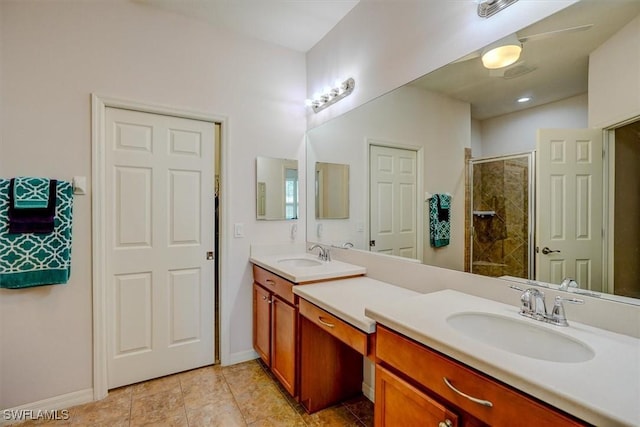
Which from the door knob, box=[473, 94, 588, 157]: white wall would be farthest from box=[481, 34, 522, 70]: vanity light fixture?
the door knob

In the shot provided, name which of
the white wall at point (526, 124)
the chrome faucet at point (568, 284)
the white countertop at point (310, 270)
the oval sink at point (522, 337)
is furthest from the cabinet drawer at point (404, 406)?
the white wall at point (526, 124)

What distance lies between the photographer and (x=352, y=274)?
2.00 m

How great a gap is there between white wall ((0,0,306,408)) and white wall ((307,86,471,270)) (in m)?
0.82


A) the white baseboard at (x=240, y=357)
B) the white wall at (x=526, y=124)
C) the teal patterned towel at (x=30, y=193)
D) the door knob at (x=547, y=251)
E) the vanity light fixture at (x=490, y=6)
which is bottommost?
the white baseboard at (x=240, y=357)

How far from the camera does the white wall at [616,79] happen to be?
96 cm

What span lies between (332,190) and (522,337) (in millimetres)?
1700

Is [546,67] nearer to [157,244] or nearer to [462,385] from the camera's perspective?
[462,385]

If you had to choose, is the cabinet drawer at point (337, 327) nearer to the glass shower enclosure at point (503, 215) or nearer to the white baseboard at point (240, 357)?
the glass shower enclosure at point (503, 215)

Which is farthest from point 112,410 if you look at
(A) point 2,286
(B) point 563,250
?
(B) point 563,250

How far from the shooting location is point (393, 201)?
1.96 metres

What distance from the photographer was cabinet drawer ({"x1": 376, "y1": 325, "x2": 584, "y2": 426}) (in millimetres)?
719

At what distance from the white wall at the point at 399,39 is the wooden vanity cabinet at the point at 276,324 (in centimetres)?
140

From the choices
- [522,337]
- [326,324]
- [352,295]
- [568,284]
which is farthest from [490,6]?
[326,324]

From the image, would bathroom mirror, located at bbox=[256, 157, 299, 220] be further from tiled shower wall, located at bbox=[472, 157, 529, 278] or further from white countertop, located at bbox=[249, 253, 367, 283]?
tiled shower wall, located at bbox=[472, 157, 529, 278]
